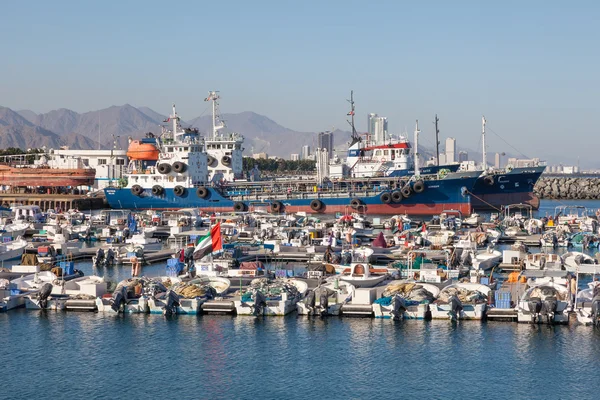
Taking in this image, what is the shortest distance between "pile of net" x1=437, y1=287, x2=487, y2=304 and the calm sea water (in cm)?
133

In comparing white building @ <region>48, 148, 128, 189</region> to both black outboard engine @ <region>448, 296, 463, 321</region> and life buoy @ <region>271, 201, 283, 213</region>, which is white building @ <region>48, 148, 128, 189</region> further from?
black outboard engine @ <region>448, 296, 463, 321</region>

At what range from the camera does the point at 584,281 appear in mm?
39812

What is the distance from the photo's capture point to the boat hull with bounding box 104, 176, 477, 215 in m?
76.9

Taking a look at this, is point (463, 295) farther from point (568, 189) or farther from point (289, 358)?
point (568, 189)

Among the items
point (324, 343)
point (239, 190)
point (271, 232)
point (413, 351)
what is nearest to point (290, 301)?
point (324, 343)

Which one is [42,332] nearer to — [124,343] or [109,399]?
[124,343]

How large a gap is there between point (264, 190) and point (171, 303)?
51.7 m

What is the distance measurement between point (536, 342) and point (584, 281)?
12162mm

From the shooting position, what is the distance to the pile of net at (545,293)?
3142 centimetres

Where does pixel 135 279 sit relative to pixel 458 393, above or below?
above

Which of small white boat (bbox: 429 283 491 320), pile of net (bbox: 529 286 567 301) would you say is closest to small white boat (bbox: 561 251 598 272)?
pile of net (bbox: 529 286 567 301)

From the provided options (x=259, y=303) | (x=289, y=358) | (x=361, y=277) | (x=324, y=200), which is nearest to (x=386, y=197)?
(x=324, y=200)

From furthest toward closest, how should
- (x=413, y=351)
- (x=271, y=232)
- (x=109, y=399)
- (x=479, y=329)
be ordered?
(x=271, y=232) → (x=479, y=329) → (x=413, y=351) → (x=109, y=399)

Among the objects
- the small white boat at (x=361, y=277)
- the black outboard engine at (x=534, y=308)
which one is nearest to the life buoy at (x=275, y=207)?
the small white boat at (x=361, y=277)
